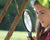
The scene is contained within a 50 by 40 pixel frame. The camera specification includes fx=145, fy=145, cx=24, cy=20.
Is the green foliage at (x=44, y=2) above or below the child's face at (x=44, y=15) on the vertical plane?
above

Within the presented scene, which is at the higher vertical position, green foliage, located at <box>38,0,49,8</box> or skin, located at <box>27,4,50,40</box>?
green foliage, located at <box>38,0,49,8</box>

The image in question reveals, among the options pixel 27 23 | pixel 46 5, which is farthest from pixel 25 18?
pixel 46 5

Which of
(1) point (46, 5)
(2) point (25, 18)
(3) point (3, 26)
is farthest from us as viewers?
(3) point (3, 26)

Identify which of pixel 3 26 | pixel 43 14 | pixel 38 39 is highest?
pixel 43 14

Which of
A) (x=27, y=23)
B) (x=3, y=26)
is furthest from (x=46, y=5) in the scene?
(x=3, y=26)

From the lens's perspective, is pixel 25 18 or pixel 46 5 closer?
pixel 46 5

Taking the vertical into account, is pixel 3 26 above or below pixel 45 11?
below

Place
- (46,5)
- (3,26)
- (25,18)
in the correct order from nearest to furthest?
(46,5), (25,18), (3,26)

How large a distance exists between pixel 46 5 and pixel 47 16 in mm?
52

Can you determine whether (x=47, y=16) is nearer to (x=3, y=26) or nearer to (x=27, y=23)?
(x=27, y=23)

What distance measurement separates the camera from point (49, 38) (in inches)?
21.5

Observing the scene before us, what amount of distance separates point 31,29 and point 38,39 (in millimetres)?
62

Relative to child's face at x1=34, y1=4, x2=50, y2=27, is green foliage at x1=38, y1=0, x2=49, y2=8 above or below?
above

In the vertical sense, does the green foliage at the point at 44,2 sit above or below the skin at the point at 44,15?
above
